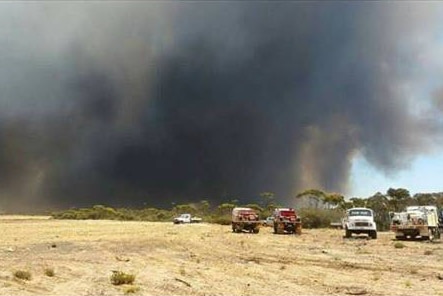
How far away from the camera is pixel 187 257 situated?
2858 cm

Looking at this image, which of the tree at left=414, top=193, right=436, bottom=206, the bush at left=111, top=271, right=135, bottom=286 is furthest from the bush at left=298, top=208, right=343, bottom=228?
the bush at left=111, top=271, right=135, bottom=286

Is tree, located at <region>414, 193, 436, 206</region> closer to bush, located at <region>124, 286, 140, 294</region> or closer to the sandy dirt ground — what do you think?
the sandy dirt ground

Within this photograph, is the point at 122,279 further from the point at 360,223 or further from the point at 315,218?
the point at 315,218

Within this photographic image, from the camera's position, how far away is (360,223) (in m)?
52.5

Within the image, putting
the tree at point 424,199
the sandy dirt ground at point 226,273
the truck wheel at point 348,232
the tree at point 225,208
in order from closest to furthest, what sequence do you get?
the sandy dirt ground at point 226,273 < the truck wheel at point 348,232 < the tree at point 424,199 < the tree at point 225,208

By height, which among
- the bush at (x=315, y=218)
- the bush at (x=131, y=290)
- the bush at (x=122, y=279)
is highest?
the bush at (x=315, y=218)

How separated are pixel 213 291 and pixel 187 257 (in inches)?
484

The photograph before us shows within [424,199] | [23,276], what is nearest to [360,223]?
[23,276]

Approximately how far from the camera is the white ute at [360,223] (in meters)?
51.8

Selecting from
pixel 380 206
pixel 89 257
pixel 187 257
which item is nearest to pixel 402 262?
pixel 187 257

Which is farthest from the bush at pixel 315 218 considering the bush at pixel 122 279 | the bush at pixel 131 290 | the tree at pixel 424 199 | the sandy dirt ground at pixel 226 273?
the bush at pixel 131 290

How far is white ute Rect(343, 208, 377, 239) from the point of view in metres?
51.8

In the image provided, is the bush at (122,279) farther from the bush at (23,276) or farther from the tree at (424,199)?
the tree at (424,199)

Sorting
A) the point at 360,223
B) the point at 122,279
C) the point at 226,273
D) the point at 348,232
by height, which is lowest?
the point at 122,279
